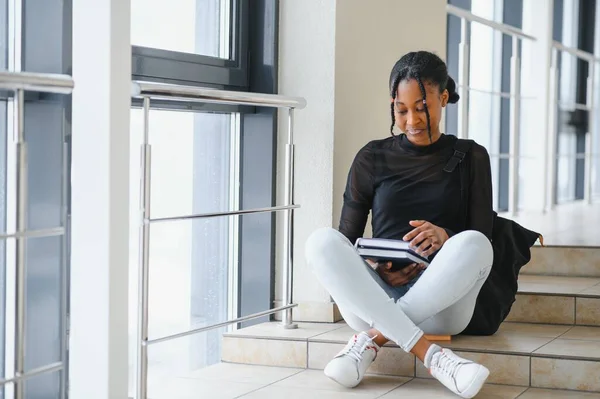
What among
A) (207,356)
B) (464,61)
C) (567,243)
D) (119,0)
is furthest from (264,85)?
(464,61)

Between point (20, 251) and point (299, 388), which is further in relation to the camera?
point (299, 388)

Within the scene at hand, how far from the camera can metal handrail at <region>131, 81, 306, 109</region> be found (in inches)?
90.7

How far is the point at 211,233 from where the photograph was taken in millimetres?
3105

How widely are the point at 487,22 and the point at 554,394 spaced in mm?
2817

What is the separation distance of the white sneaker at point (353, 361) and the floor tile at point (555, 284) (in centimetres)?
78

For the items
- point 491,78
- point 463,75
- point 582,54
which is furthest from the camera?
point 582,54

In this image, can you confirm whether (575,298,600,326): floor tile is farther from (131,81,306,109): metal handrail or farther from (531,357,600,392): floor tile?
(131,81,306,109): metal handrail

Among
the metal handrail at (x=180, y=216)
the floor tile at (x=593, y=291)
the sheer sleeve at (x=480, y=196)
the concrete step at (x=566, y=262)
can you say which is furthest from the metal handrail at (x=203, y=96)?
the concrete step at (x=566, y=262)

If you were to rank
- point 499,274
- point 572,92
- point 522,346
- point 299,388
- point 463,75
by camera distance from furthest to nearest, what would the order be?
point 572,92 → point 463,75 → point 499,274 → point 522,346 → point 299,388

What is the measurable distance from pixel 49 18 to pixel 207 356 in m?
1.26

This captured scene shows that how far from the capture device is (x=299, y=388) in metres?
2.54

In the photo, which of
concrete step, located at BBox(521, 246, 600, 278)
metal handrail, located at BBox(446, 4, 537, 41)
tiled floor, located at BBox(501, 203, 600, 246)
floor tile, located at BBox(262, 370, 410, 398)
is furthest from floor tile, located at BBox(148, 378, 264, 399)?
metal handrail, located at BBox(446, 4, 537, 41)

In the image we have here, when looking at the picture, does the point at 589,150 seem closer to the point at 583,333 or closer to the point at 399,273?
the point at 583,333

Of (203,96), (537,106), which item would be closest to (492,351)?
(203,96)
